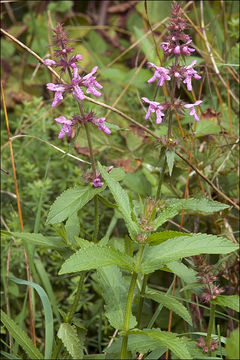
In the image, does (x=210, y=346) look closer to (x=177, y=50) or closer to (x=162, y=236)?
(x=162, y=236)

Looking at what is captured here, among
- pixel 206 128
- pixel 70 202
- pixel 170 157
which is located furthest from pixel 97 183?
pixel 206 128

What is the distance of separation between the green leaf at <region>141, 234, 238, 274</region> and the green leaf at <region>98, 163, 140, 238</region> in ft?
0.25

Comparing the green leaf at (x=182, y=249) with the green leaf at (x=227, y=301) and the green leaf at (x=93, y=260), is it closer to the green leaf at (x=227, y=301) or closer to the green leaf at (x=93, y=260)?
the green leaf at (x=93, y=260)

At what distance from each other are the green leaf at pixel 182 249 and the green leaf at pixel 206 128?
0.94 meters

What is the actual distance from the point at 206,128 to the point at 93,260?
1145 mm

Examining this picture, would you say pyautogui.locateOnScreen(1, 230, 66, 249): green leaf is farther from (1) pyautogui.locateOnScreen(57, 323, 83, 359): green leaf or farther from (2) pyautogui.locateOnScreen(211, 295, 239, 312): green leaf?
(2) pyautogui.locateOnScreen(211, 295, 239, 312): green leaf

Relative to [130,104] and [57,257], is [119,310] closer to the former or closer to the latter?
[57,257]

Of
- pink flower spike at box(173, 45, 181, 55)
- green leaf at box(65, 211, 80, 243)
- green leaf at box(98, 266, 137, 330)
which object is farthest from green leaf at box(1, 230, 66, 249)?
pink flower spike at box(173, 45, 181, 55)

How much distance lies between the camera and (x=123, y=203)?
1.46 meters

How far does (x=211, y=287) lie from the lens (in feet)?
5.24

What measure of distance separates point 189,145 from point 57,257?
2.34ft

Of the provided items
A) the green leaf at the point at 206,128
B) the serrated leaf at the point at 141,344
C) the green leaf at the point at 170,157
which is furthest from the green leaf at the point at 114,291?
the green leaf at the point at 206,128

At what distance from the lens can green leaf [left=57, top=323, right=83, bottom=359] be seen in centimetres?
158

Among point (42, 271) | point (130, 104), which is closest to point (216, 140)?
point (130, 104)
